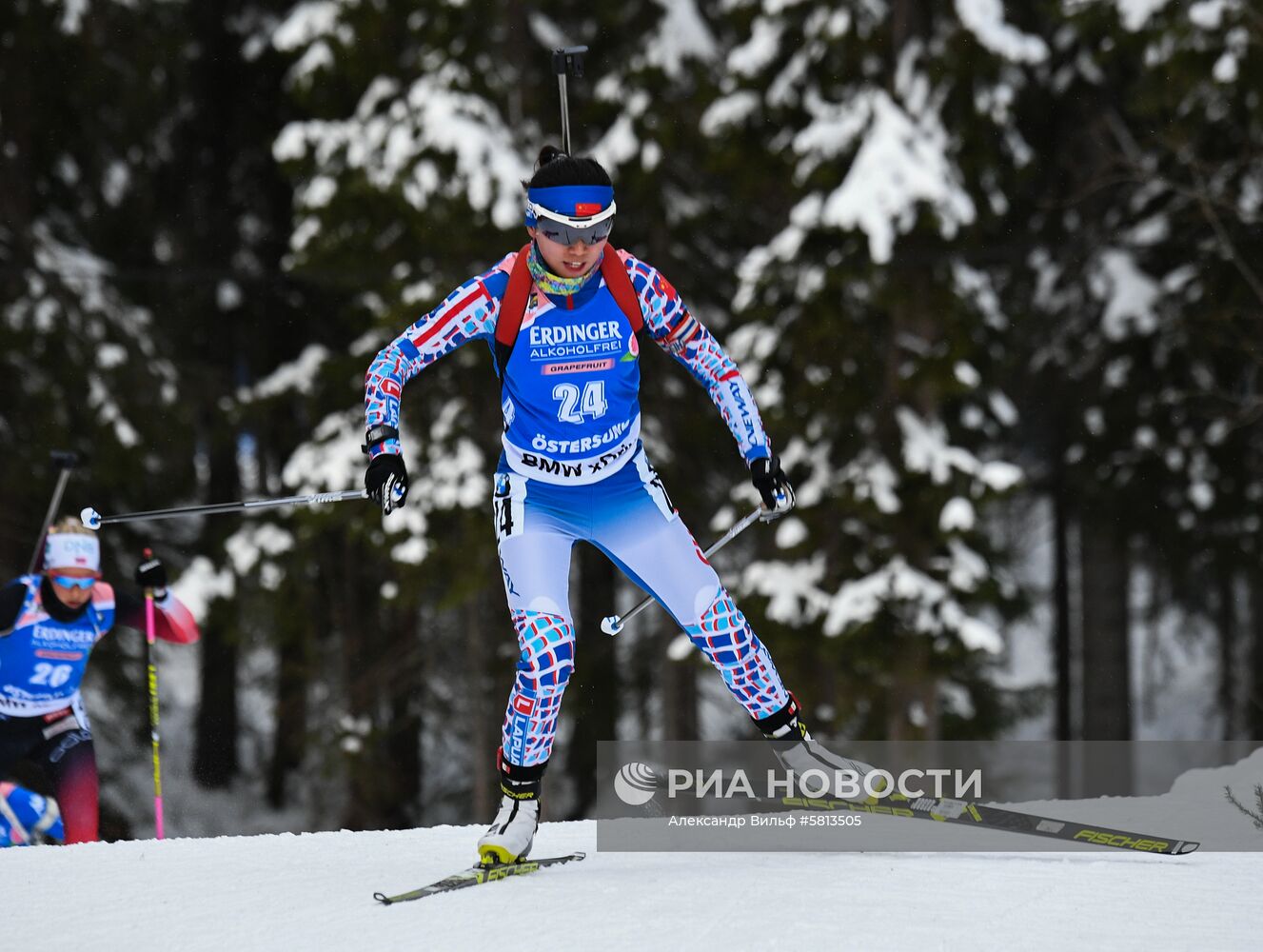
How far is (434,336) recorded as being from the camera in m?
4.84

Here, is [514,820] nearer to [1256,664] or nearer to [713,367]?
[713,367]

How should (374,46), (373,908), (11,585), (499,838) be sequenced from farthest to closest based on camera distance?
(374,46) < (11,585) < (499,838) < (373,908)

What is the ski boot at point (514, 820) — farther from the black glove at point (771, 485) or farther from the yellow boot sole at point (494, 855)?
the black glove at point (771, 485)

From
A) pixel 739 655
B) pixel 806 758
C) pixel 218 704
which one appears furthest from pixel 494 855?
pixel 218 704

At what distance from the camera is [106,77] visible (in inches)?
564

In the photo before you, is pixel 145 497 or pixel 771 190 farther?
pixel 145 497

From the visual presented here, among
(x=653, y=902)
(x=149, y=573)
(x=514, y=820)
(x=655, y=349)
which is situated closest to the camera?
(x=653, y=902)

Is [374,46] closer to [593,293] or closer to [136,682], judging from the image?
[136,682]

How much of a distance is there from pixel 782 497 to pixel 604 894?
147 cm

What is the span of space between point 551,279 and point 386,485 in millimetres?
850

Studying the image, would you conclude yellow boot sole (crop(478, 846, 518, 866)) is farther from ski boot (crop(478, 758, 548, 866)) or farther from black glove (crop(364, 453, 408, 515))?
black glove (crop(364, 453, 408, 515))

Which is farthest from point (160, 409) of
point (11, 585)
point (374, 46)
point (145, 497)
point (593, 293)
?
point (593, 293)

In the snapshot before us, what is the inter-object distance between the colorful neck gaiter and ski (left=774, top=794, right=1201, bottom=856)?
2.03 meters

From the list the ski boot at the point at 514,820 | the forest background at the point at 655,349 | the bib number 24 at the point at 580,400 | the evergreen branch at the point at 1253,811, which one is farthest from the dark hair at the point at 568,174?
the forest background at the point at 655,349
